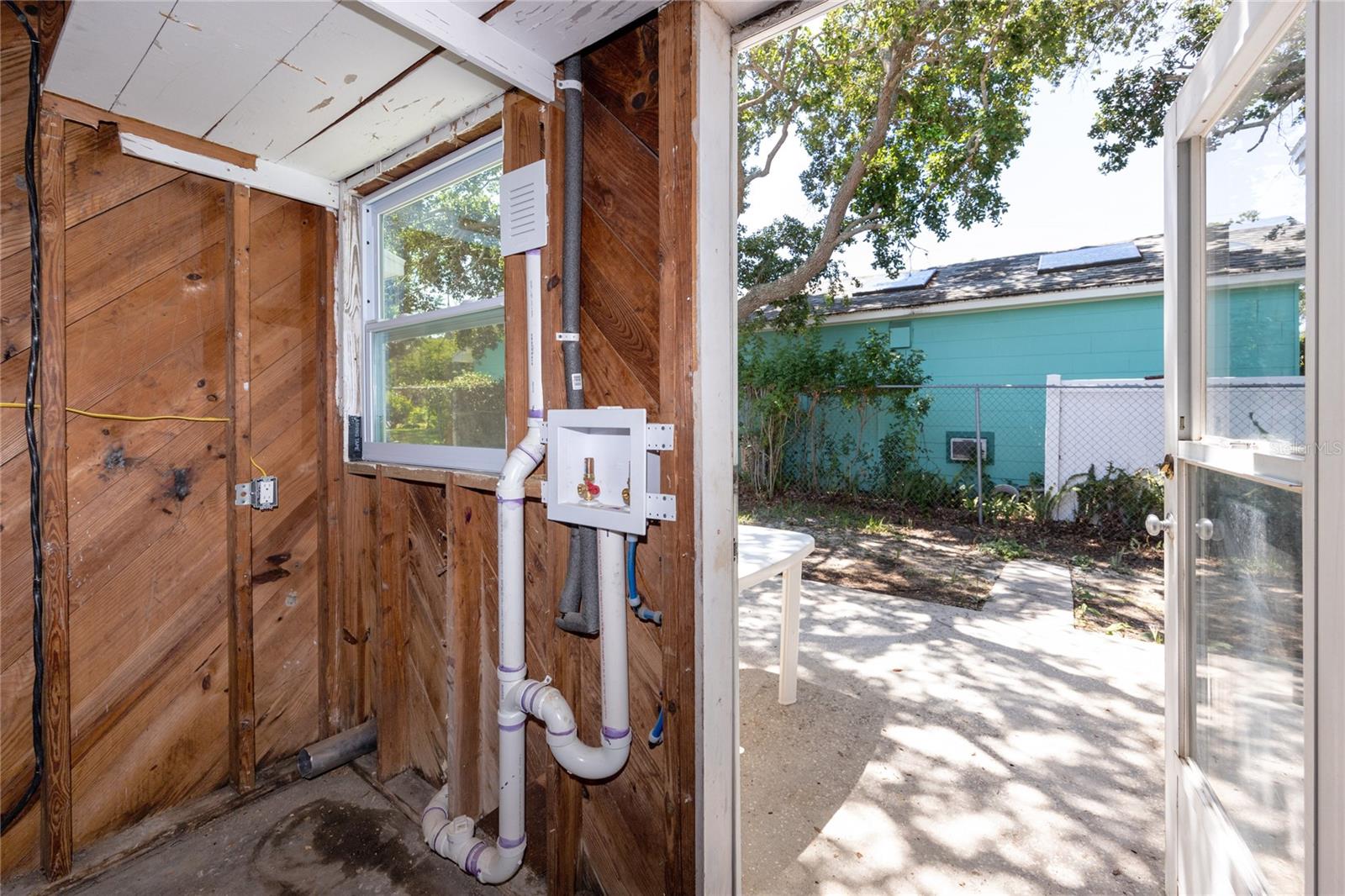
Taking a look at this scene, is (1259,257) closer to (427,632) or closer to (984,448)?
(427,632)

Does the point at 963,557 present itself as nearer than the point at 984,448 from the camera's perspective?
Yes

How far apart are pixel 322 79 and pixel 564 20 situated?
722mm

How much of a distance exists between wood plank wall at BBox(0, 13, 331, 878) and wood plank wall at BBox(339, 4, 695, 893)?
0.70 m

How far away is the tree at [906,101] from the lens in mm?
4297

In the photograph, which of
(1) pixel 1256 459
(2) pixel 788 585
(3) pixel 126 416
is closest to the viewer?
(1) pixel 1256 459

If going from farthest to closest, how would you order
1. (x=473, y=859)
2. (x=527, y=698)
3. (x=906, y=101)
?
1. (x=906, y=101)
2. (x=473, y=859)
3. (x=527, y=698)

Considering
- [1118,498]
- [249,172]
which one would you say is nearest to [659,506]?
[249,172]

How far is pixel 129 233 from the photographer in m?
1.85

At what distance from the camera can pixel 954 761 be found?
7.18 feet

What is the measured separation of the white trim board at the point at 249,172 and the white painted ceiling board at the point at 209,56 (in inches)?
3.2

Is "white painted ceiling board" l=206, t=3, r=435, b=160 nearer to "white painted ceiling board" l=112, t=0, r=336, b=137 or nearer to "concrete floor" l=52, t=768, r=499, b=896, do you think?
"white painted ceiling board" l=112, t=0, r=336, b=137

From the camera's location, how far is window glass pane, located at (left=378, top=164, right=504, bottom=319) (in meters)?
1.89

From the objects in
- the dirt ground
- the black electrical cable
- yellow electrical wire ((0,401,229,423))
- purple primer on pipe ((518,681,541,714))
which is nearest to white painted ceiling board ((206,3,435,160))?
the black electrical cable

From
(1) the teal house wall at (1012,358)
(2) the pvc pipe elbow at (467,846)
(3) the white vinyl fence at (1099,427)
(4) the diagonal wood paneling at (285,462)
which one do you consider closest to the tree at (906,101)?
(1) the teal house wall at (1012,358)
